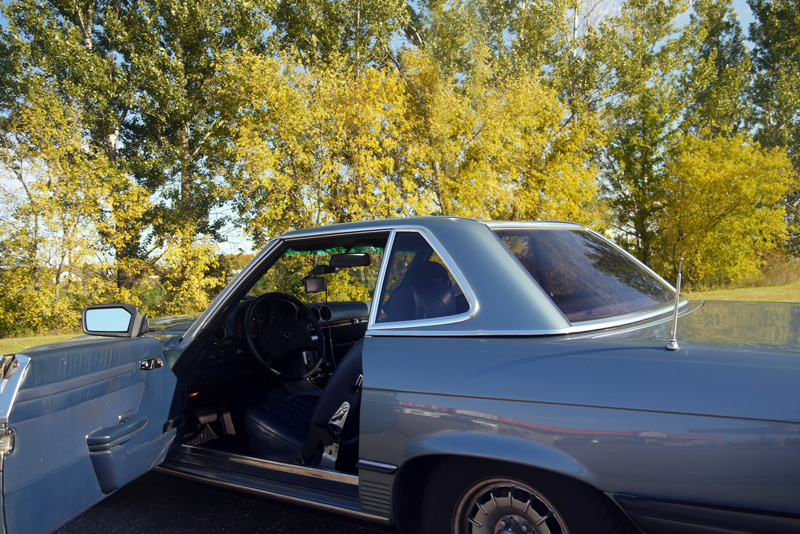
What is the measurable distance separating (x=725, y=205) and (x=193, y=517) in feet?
74.5

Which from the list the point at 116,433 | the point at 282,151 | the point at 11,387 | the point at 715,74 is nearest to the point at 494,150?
the point at 282,151

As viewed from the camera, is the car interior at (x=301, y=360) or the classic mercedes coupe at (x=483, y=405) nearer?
the classic mercedes coupe at (x=483, y=405)

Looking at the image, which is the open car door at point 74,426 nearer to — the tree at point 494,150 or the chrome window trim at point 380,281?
the chrome window trim at point 380,281

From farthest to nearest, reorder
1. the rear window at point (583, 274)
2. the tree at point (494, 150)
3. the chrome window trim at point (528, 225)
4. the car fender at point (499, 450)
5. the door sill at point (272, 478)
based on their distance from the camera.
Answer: the tree at point (494, 150) → the chrome window trim at point (528, 225) → the door sill at point (272, 478) → the rear window at point (583, 274) → the car fender at point (499, 450)

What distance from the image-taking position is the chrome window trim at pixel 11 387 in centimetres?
190

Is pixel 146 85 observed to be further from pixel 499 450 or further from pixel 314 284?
pixel 499 450

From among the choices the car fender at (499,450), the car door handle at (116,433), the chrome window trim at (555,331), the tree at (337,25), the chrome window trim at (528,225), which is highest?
the tree at (337,25)

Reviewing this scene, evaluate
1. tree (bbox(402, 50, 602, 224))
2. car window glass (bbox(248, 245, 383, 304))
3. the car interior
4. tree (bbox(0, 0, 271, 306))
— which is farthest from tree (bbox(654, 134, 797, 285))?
the car interior

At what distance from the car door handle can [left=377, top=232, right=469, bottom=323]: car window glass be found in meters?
1.27

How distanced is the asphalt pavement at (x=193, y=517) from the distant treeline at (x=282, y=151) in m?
11.8

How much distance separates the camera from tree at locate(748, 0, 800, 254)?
30658 millimetres

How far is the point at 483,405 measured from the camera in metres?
1.95

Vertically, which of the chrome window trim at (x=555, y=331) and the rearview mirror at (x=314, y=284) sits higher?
the rearview mirror at (x=314, y=284)

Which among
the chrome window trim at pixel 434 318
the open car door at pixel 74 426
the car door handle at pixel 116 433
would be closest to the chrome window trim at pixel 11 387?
the open car door at pixel 74 426
